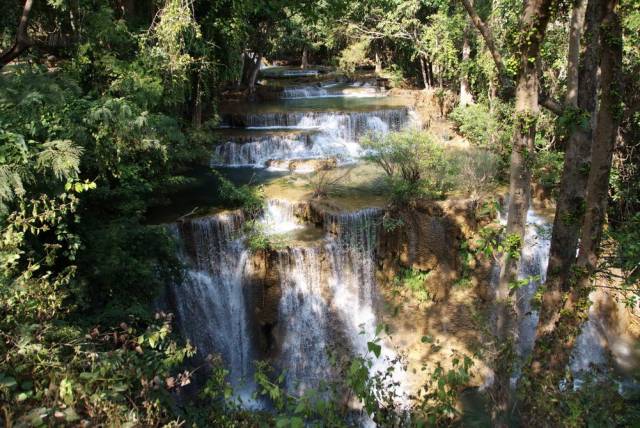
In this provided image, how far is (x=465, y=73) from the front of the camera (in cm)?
1458

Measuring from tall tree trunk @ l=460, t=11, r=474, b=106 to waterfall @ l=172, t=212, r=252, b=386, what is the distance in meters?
9.39

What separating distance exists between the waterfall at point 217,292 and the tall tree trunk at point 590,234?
551cm

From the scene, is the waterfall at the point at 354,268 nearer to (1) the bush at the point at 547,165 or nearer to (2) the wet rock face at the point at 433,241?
(2) the wet rock face at the point at 433,241

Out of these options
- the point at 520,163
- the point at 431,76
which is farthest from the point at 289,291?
the point at 431,76

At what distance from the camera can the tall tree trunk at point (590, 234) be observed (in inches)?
157

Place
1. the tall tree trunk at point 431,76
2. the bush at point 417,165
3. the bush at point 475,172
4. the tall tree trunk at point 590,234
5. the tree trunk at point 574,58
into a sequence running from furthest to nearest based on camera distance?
the tall tree trunk at point 431,76, the bush at point 475,172, the bush at point 417,165, the tree trunk at point 574,58, the tall tree trunk at point 590,234

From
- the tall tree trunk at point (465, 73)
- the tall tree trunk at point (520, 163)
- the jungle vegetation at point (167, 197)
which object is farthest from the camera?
the tall tree trunk at point (465, 73)

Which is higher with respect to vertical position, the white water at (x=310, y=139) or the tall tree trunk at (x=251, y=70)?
the tall tree trunk at (x=251, y=70)

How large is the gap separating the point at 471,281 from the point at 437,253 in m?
0.88

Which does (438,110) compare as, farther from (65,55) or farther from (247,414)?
(247,414)

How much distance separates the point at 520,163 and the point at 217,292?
5.92 m

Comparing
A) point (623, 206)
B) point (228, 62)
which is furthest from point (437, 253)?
point (228, 62)

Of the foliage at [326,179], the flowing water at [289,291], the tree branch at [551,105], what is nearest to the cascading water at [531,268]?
the flowing water at [289,291]

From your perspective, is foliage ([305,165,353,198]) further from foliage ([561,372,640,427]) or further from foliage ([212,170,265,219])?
foliage ([561,372,640,427])
